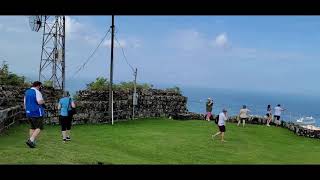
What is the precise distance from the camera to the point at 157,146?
49.1ft

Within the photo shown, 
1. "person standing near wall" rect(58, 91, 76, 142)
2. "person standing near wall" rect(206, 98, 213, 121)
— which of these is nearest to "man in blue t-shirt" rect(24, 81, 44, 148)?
"person standing near wall" rect(58, 91, 76, 142)

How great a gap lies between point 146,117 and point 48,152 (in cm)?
1309

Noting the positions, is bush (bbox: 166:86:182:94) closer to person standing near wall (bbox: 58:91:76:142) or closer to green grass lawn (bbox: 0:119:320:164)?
green grass lawn (bbox: 0:119:320:164)

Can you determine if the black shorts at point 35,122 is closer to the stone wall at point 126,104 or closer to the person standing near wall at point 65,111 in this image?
the person standing near wall at point 65,111

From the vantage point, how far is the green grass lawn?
450 inches

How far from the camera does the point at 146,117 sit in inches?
957

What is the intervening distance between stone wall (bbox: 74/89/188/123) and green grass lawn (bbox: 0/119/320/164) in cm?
94

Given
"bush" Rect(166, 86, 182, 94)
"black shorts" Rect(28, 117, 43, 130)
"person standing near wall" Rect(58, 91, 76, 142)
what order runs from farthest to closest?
"bush" Rect(166, 86, 182, 94)
"person standing near wall" Rect(58, 91, 76, 142)
"black shorts" Rect(28, 117, 43, 130)

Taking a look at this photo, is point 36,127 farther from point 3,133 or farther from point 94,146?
point 3,133

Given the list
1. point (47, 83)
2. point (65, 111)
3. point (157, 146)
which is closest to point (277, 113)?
point (157, 146)

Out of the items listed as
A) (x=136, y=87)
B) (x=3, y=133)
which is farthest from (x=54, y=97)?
(x=3, y=133)

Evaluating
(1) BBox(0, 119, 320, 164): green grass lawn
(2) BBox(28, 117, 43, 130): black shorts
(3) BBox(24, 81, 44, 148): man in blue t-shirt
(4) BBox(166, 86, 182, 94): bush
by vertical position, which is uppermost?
(4) BBox(166, 86, 182, 94): bush
